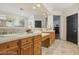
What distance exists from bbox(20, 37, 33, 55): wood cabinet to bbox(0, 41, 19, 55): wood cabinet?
220mm

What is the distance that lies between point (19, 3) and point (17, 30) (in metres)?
0.70

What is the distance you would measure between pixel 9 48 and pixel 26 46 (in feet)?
2.21

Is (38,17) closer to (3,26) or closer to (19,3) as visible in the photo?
(19,3)

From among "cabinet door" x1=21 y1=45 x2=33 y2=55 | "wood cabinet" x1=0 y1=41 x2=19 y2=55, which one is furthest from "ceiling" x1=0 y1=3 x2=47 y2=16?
"wood cabinet" x1=0 y1=41 x2=19 y2=55

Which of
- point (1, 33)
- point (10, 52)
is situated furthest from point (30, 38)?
point (10, 52)

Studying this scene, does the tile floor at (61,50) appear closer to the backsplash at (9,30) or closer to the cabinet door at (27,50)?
the cabinet door at (27,50)

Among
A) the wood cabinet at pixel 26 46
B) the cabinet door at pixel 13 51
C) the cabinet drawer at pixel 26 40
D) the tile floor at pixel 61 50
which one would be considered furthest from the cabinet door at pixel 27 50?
the tile floor at pixel 61 50

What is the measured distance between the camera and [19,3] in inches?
119

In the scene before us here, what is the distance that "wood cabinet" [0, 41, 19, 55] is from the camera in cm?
212

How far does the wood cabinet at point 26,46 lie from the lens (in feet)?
8.78

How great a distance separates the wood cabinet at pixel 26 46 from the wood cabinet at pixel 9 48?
220 mm

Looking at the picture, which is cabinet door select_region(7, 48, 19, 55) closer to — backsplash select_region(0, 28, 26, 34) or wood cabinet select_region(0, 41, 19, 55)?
wood cabinet select_region(0, 41, 19, 55)

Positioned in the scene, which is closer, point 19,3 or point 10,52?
point 10,52

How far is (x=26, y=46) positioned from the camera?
2.87 meters
